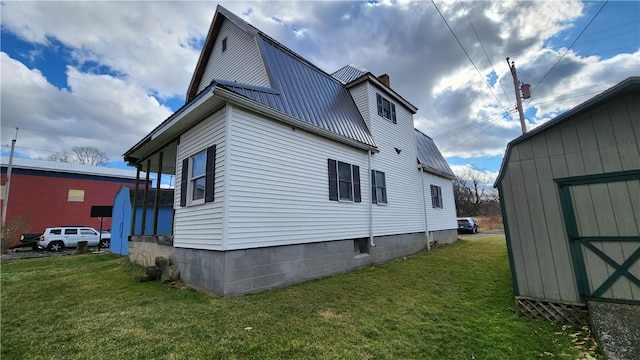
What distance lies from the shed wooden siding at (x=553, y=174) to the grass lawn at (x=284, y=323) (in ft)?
2.66

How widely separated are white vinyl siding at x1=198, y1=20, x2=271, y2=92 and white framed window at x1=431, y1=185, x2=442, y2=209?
10.9m

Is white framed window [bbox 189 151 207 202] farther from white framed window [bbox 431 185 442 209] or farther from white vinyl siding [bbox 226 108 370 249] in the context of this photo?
white framed window [bbox 431 185 442 209]

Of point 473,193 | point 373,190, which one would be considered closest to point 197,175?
point 373,190

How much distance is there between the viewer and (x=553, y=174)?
4242 millimetres

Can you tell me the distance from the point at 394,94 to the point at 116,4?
10527 millimetres

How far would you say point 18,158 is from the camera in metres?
23.9

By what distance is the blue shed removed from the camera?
13.3m

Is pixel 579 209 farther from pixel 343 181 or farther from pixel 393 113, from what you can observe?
pixel 393 113

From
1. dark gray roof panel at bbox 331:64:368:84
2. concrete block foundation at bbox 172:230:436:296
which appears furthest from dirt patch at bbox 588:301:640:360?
dark gray roof panel at bbox 331:64:368:84

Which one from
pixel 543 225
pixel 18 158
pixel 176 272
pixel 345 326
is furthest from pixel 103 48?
pixel 18 158

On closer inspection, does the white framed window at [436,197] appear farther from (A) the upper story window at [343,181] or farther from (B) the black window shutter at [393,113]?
(A) the upper story window at [343,181]

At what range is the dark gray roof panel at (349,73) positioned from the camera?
11.2 meters

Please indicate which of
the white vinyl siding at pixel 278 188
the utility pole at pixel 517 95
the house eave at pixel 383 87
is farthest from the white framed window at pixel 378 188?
the utility pole at pixel 517 95

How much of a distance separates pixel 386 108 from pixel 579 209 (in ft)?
27.3
